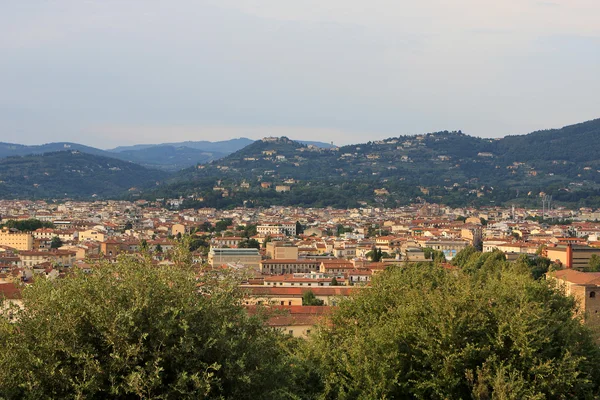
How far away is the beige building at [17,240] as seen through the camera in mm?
60500

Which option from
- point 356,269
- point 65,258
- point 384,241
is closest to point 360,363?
point 356,269

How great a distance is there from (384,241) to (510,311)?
49.7 metres

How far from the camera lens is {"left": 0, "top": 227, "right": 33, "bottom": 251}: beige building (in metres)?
60.5

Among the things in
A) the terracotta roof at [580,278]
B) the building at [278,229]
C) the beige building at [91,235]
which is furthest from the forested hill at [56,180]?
the terracotta roof at [580,278]

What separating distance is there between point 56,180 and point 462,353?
171m

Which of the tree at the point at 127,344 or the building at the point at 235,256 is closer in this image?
the tree at the point at 127,344

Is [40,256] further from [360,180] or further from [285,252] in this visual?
[360,180]

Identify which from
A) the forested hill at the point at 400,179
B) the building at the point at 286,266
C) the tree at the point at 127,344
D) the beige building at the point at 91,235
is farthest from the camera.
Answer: the forested hill at the point at 400,179

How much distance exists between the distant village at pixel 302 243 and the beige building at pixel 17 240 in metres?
0.07

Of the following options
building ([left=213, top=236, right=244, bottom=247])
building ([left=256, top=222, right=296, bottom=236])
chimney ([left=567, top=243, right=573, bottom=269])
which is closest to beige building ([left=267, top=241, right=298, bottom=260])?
building ([left=213, top=236, right=244, bottom=247])

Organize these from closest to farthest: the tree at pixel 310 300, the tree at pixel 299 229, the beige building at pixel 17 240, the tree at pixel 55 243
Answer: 1. the tree at pixel 310 300
2. the beige building at pixel 17 240
3. the tree at pixel 55 243
4. the tree at pixel 299 229

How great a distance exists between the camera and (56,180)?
175 m

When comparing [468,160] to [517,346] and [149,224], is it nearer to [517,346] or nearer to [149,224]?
[149,224]

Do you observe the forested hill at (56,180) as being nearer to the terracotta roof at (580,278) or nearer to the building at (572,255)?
A: the building at (572,255)
